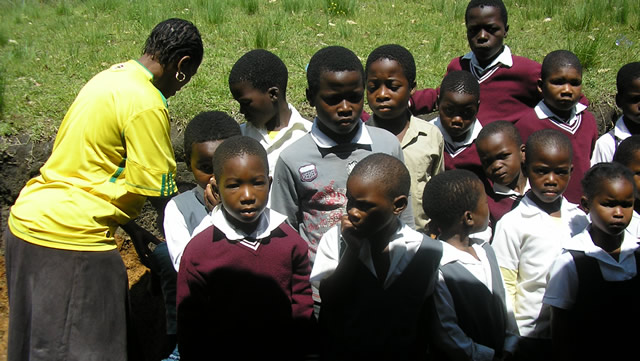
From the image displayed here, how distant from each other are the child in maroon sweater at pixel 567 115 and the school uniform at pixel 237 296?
6.00ft

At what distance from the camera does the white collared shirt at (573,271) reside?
8.52ft

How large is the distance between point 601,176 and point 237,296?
69.7 inches

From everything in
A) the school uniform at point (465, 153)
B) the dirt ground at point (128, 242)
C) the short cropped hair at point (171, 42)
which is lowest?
the dirt ground at point (128, 242)

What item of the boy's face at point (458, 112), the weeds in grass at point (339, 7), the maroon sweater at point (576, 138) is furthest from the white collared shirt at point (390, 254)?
the weeds in grass at point (339, 7)

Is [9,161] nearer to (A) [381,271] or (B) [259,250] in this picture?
(B) [259,250]

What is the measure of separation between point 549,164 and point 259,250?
1.51m

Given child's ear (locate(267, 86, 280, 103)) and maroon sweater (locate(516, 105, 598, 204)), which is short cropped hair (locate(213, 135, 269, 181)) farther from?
maroon sweater (locate(516, 105, 598, 204))

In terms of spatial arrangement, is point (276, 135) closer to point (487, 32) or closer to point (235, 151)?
point (235, 151)

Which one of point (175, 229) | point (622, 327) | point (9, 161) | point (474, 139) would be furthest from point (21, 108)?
point (622, 327)

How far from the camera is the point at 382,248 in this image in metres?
2.58

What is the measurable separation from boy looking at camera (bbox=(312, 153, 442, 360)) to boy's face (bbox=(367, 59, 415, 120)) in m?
0.81

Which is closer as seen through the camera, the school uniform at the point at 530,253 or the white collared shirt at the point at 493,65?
the school uniform at the point at 530,253

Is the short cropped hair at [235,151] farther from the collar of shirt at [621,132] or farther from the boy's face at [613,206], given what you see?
the collar of shirt at [621,132]

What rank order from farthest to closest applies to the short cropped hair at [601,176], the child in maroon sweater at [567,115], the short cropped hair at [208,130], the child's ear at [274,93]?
1. the child in maroon sweater at [567,115]
2. the child's ear at [274,93]
3. the short cropped hair at [208,130]
4. the short cropped hair at [601,176]
